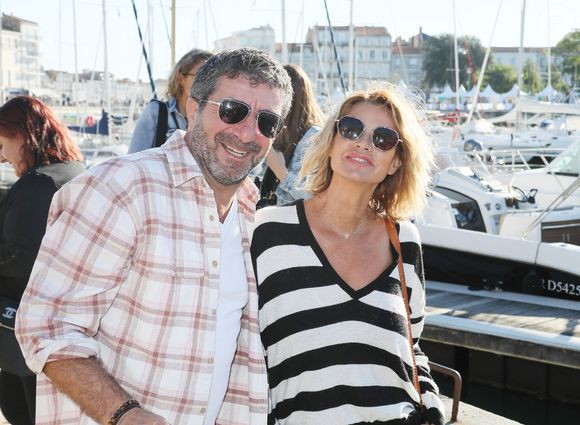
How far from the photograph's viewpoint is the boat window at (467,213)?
1071 cm

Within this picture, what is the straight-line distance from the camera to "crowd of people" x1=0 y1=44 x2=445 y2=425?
1.82 meters

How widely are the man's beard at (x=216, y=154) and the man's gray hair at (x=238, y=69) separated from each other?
0.11 metres

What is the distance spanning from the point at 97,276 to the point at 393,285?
101 cm

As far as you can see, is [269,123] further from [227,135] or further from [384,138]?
[384,138]

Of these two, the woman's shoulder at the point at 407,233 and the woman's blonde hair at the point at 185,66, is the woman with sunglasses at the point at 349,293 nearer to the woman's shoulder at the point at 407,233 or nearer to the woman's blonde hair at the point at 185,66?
the woman's shoulder at the point at 407,233

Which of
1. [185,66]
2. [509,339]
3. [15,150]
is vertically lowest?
[509,339]

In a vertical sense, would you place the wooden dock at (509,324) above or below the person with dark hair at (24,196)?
below

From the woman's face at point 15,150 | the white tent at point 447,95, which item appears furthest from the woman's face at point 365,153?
the white tent at point 447,95

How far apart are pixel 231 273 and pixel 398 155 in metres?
0.86

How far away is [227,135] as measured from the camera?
7.23ft

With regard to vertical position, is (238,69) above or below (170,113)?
above

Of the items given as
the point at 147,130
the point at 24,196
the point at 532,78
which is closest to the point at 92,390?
the point at 24,196

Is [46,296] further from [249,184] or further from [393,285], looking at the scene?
[393,285]

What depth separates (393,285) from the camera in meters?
2.43
